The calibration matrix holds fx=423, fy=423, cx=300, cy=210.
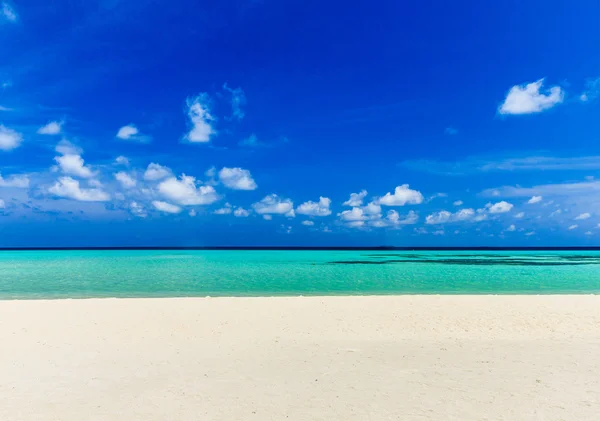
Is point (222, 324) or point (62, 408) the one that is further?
point (222, 324)

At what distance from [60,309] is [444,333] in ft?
46.5

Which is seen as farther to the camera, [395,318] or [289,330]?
[395,318]

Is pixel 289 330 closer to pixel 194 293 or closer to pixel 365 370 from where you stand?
pixel 365 370

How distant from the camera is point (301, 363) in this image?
916cm

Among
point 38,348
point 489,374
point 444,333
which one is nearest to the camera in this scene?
point 489,374

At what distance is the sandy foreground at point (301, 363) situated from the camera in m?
6.62

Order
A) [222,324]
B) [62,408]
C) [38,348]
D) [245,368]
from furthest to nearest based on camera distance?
[222,324] → [38,348] → [245,368] → [62,408]

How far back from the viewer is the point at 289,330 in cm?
1259

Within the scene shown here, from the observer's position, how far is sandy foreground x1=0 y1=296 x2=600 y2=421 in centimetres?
662

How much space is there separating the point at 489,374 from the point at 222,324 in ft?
26.6

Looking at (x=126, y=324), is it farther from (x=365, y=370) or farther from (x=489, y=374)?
(x=489, y=374)

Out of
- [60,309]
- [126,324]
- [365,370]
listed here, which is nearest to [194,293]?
[60,309]

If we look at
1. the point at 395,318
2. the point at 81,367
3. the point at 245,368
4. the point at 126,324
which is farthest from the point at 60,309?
the point at 395,318

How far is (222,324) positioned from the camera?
44.3 ft
